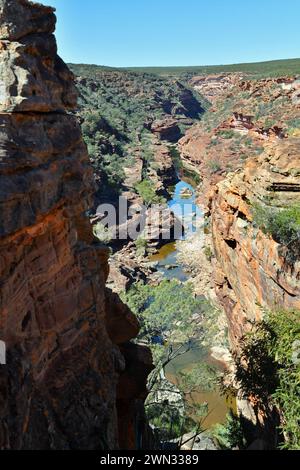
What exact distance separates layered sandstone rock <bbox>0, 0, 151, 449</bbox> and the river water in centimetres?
832

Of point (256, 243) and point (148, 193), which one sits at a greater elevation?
point (148, 193)

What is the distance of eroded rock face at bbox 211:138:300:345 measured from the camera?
46.5 feet

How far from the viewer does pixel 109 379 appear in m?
10.1

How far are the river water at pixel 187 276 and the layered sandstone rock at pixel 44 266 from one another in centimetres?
832

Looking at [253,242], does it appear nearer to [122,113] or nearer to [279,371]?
[279,371]

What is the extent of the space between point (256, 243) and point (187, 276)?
1777 cm

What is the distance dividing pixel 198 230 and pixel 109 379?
32536mm

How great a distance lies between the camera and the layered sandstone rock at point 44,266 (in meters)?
7.26

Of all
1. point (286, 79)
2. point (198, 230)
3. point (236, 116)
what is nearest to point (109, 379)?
point (198, 230)

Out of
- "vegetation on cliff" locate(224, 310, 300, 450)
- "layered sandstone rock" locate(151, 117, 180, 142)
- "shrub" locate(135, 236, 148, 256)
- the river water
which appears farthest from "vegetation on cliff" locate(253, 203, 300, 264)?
"layered sandstone rock" locate(151, 117, 180, 142)

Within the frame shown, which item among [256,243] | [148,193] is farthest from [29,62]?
[148,193]

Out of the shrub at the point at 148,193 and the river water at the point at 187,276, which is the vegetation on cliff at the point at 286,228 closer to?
the river water at the point at 187,276

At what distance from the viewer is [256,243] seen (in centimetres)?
→ 1578
